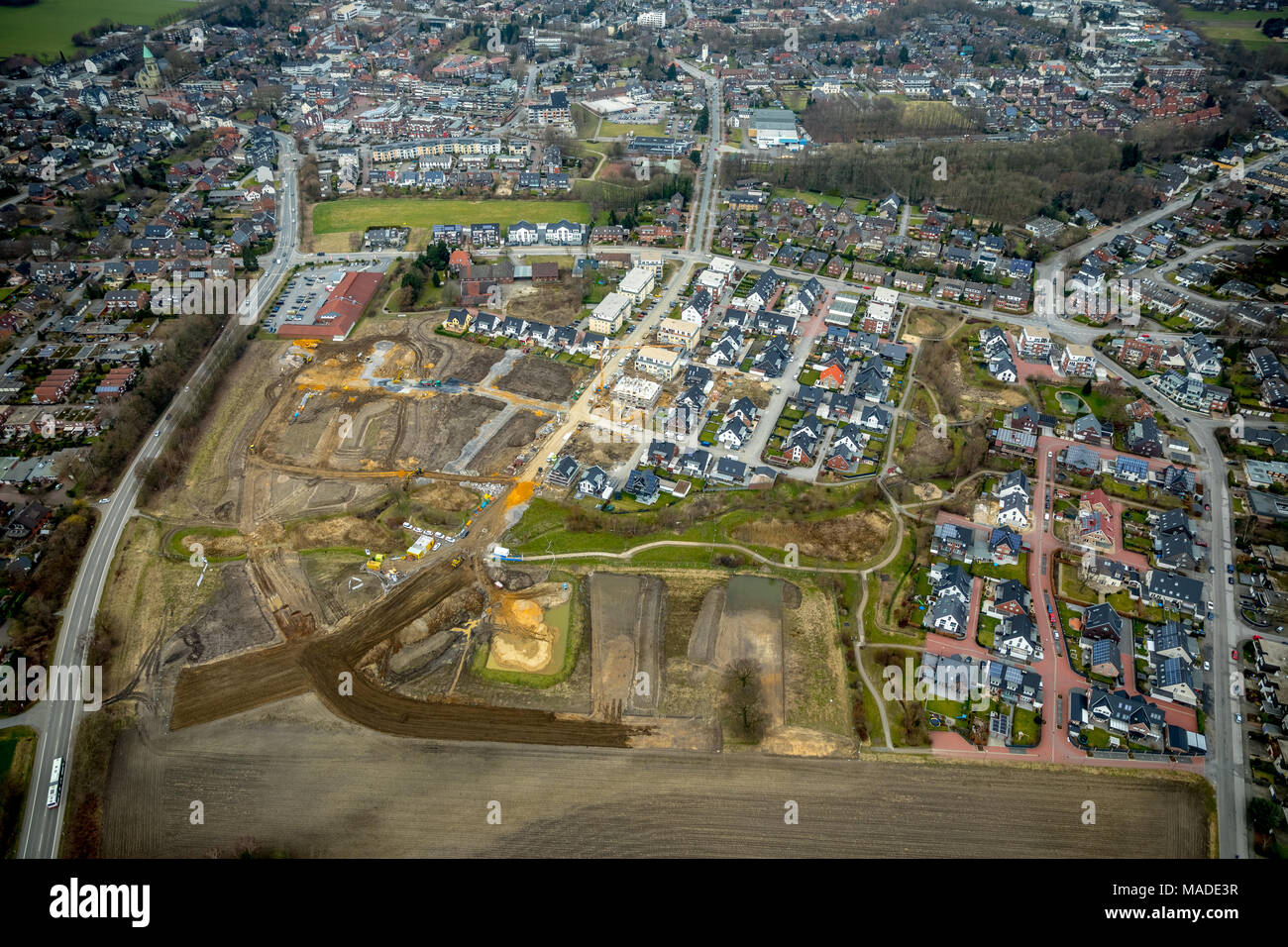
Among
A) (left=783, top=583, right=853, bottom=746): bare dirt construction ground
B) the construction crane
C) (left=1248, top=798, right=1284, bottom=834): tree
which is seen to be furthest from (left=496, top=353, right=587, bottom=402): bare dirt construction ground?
(left=1248, top=798, right=1284, bottom=834): tree

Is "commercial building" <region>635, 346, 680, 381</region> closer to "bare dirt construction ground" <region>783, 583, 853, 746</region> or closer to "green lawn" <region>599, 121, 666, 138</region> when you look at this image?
"bare dirt construction ground" <region>783, 583, 853, 746</region>

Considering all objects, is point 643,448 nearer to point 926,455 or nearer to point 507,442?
point 507,442

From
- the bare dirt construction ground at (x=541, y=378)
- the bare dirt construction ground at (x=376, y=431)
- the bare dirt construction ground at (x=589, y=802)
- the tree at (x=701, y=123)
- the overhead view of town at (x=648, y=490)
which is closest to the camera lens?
the bare dirt construction ground at (x=589, y=802)

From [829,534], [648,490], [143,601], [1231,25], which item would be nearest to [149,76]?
[143,601]

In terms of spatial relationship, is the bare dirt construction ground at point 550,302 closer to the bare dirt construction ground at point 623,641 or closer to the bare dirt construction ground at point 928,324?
the bare dirt construction ground at point 928,324

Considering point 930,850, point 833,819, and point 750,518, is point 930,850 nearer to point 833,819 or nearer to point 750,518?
point 833,819

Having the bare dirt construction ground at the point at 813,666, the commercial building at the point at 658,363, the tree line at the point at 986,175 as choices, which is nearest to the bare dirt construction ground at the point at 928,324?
the commercial building at the point at 658,363
